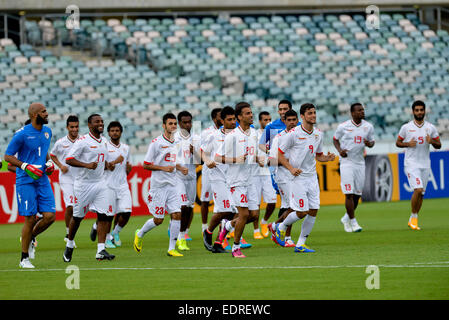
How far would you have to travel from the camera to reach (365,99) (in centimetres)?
3684

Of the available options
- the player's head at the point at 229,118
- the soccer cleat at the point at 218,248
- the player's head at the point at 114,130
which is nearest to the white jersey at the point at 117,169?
the player's head at the point at 114,130

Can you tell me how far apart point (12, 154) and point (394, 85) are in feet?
91.3

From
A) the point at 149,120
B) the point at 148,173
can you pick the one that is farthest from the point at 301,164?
the point at 149,120

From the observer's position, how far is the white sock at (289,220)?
14.3 metres

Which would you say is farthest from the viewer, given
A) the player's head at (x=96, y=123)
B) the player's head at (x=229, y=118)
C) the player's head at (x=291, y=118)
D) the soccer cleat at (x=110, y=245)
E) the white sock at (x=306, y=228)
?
the soccer cleat at (x=110, y=245)

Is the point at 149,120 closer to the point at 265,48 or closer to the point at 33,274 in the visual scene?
the point at 265,48

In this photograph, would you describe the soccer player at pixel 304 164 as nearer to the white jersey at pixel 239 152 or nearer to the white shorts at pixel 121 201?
the white jersey at pixel 239 152

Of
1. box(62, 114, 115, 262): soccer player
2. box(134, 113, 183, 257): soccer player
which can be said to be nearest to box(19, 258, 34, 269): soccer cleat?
box(62, 114, 115, 262): soccer player

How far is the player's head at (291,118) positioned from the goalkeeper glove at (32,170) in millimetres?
4520

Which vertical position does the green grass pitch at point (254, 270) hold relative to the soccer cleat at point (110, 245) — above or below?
below

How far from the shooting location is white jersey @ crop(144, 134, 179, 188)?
14.4m

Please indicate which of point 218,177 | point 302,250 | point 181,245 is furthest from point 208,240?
point 302,250

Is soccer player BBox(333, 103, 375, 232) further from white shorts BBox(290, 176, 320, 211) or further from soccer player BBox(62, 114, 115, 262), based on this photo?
soccer player BBox(62, 114, 115, 262)

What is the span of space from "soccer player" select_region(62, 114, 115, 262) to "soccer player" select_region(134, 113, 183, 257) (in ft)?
2.92
